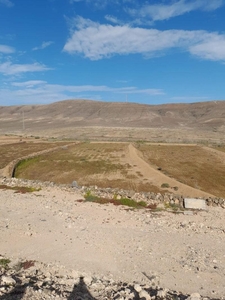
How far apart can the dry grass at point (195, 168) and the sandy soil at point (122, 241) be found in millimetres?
16540

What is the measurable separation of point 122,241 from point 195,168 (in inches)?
1262

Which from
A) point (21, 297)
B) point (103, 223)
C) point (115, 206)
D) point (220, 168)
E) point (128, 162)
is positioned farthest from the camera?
point (128, 162)

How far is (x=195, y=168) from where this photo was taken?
4131 centimetres

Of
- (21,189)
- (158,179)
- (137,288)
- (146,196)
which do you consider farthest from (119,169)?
(137,288)

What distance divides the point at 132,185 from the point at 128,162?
14.2 m

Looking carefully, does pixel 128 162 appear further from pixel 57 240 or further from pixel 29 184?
pixel 57 240

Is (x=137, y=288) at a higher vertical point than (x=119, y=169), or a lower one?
higher

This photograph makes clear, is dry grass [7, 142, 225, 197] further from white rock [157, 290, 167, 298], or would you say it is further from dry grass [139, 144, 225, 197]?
white rock [157, 290, 167, 298]

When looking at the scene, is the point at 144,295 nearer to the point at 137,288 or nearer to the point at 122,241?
the point at 137,288

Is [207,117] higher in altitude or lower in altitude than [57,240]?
higher

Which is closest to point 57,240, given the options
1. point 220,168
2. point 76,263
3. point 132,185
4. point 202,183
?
point 76,263

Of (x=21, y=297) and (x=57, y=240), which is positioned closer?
(x=21, y=297)

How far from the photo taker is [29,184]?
21.1 m

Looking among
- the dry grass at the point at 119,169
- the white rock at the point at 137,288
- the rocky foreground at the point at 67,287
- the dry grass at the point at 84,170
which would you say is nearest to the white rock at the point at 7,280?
the rocky foreground at the point at 67,287
